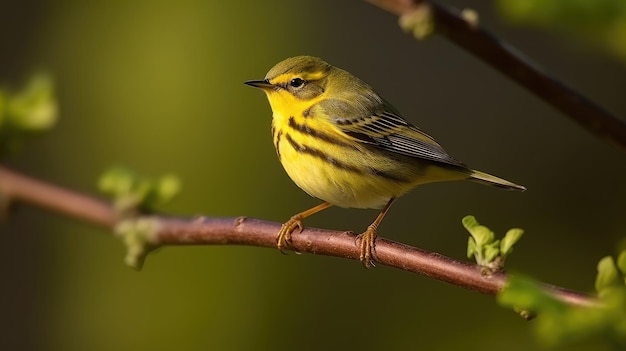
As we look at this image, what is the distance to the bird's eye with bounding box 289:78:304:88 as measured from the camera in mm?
2863

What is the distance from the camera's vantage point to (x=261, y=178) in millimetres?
5152

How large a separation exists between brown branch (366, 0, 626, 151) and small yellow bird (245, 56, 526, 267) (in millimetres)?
1475

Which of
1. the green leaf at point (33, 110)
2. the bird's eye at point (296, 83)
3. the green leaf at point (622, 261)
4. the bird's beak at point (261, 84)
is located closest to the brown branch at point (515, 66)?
the green leaf at point (622, 261)

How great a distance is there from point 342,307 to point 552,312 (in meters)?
4.22

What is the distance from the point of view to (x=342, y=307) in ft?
16.3

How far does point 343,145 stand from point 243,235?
947mm

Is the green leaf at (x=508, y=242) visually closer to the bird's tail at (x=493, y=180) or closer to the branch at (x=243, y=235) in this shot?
the branch at (x=243, y=235)

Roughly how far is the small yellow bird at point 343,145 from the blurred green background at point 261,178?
140 cm

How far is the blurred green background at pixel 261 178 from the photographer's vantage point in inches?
182

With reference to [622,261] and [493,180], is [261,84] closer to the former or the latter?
[493,180]

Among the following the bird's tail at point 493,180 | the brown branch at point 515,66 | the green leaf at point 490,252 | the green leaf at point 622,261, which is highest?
the bird's tail at point 493,180

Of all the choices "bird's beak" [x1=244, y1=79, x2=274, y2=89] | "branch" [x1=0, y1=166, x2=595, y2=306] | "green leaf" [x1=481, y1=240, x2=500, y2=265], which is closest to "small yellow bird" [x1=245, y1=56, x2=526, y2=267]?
"bird's beak" [x1=244, y1=79, x2=274, y2=89]

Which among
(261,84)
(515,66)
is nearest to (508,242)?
(515,66)

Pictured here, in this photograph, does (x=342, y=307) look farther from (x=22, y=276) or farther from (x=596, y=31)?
(x=596, y=31)
